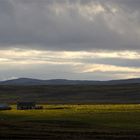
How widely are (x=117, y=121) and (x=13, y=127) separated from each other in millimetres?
19736

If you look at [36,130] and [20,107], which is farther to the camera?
[20,107]

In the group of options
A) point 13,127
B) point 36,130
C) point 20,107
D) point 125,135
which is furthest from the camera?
point 20,107

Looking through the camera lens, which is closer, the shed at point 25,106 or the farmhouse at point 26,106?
the shed at point 25,106

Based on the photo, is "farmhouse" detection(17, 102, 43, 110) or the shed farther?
"farmhouse" detection(17, 102, 43, 110)

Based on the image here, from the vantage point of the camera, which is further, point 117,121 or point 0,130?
point 117,121

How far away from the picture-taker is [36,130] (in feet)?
204

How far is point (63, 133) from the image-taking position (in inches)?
2319

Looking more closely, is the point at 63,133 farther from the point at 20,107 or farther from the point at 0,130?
the point at 20,107

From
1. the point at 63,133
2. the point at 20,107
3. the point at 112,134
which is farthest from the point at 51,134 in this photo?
the point at 20,107

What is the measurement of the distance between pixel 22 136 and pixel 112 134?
9.97m

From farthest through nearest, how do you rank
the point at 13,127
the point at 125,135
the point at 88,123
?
the point at 88,123
the point at 13,127
the point at 125,135


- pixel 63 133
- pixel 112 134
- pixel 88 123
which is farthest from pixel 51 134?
pixel 88 123

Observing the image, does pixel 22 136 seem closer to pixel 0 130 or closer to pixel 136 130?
pixel 0 130

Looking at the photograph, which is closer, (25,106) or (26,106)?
(25,106)
